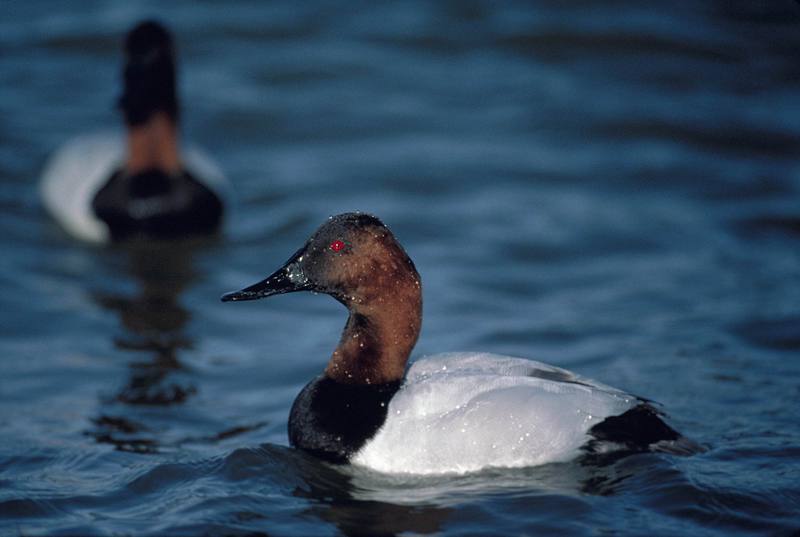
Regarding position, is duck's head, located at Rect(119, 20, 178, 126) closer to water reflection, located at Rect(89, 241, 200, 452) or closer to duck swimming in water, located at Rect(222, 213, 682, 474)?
water reflection, located at Rect(89, 241, 200, 452)

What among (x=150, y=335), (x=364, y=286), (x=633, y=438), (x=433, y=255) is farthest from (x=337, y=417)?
(x=433, y=255)

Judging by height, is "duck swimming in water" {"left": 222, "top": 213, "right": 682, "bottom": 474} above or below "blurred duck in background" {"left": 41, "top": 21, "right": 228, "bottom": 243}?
below

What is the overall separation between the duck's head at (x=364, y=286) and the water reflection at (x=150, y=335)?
1.05 m

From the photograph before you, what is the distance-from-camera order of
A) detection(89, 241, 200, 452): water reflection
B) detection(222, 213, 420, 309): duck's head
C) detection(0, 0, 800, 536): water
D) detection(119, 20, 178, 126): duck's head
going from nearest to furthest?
detection(0, 0, 800, 536): water < detection(222, 213, 420, 309): duck's head < detection(89, 241, 200, 452): water reflection < detection(119, 20, 178, 126): duck's head

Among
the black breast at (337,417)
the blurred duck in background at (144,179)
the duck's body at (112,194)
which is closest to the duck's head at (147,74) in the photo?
the blurred duck in background at (144,179)

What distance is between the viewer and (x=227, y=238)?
895cm

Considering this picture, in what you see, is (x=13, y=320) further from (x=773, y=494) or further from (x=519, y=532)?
(x=773, y=494)

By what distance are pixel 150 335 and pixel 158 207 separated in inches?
79.2

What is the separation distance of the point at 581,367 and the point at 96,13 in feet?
24.0

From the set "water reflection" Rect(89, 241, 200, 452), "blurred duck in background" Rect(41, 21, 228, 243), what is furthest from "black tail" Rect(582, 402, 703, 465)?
"blurred duck in background" Rect(41, 21, 228, 243)

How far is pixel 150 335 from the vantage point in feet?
23.7

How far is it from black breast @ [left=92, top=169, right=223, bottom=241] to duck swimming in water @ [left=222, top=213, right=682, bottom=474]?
Result: 12.4ft

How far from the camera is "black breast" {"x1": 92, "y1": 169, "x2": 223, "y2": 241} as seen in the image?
29.3ft

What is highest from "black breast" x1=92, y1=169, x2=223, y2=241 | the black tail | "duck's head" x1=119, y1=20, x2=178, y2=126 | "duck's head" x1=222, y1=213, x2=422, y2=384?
"duck's head" x1=119, y1=20, x2=178, y2=126
